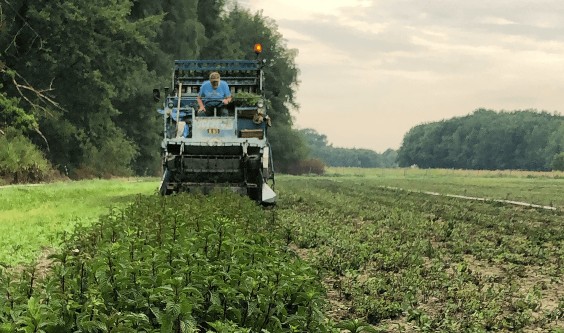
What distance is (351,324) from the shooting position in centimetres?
510

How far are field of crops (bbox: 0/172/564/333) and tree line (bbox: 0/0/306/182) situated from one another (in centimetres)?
1666

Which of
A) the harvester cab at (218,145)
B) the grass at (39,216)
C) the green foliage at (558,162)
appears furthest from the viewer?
the green foliage at (558,162)

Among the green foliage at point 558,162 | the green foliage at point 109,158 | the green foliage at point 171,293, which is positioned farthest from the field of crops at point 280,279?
the green foliage at point 558,162

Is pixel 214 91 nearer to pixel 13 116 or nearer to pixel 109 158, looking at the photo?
pixel 13 116

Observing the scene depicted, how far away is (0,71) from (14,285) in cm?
3682

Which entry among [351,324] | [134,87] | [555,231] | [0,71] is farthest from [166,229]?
[134,87]

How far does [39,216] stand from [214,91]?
21.7 feet

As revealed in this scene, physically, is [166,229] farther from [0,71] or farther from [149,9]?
[149,9]

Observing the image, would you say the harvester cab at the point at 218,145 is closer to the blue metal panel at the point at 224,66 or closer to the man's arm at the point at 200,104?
the man's arm at the point at 200,104

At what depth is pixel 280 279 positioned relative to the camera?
6371mm

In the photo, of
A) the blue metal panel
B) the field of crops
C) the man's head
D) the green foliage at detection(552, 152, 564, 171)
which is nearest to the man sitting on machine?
the man's head

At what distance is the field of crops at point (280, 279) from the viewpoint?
5410mm

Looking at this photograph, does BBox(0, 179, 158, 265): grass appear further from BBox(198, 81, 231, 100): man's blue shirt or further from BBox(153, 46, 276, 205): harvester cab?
BBox(198, 81, 231, 100): man's blue shirt

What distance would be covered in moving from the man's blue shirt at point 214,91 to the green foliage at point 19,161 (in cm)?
1740
